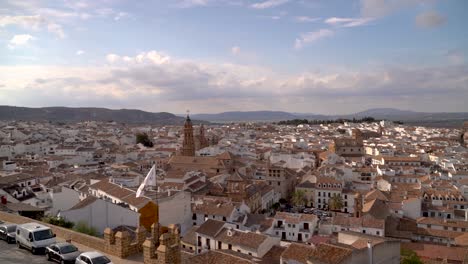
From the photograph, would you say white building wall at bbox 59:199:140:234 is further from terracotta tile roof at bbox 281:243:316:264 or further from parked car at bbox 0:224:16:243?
parked car at bbox 0:224:16:243

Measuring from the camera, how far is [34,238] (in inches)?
448

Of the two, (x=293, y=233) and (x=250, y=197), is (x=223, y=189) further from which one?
(x=293, y=233)

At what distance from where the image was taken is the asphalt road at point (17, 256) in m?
10.9

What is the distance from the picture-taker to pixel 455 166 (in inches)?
2296

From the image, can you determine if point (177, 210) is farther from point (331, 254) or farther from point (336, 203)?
point (336, 203)

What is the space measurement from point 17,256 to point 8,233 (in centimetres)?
161

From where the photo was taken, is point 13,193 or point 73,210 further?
point 13,193

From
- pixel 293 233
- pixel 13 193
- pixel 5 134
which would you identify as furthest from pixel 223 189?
pixel 5 134

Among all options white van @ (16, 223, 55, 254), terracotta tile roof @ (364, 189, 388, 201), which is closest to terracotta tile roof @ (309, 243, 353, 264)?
white van @ (16, 223, 55, 254)

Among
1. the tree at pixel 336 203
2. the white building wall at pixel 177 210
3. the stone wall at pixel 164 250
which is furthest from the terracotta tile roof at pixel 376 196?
the stone wall at pixel 164 250

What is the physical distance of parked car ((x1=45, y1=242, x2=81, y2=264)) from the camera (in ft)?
33.7

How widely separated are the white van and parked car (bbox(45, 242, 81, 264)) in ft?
2.32

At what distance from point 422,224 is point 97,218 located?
2804cm

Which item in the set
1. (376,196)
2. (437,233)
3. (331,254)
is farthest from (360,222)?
(331,254)
